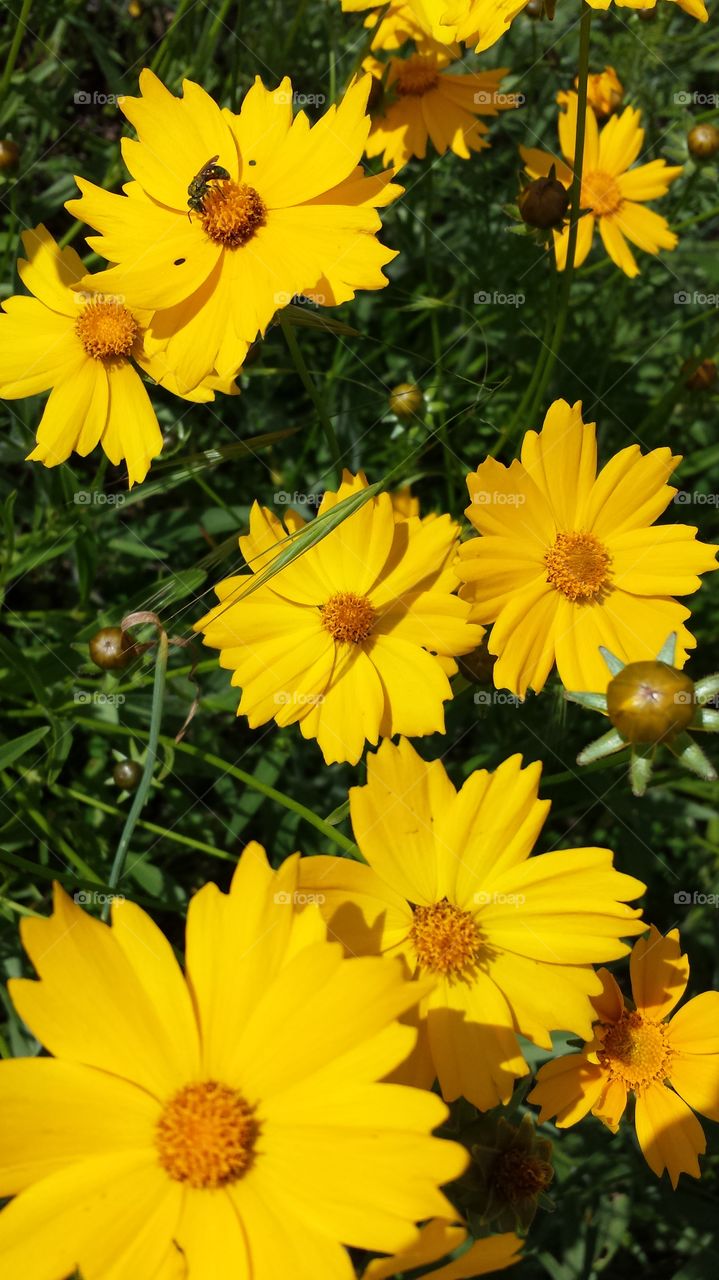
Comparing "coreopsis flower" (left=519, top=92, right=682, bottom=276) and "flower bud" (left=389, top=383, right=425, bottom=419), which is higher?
"coreopsis flower" (left=519, top=92, right=682, bottom=276)

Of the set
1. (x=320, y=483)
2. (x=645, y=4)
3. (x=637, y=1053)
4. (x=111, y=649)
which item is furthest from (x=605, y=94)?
(x=637, y=1053)

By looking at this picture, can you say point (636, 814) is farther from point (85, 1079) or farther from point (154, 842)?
point (85, 1079)

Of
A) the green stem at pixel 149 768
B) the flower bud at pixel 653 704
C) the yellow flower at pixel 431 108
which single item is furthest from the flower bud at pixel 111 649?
the yellow flower at pixel 431 108

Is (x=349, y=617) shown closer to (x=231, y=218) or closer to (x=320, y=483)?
(x=231, y=218)

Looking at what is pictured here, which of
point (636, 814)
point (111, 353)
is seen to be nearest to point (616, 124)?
point (111, 353)

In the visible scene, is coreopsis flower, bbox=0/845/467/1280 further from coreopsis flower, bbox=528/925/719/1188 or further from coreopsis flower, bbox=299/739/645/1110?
coreopsis flower, bbox=528/925/719/1188

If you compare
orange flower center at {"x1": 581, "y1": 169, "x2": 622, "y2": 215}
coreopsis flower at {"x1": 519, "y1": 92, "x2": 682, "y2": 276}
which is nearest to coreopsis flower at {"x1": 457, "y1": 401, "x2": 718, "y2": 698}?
coreopsis flower at {"x1": 519, "y1": 92, "x2": 682, "y2": 276}

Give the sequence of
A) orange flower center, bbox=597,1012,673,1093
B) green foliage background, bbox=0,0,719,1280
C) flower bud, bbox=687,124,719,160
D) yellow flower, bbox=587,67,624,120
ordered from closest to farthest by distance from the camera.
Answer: orange flower center, bbox=597,1012,673,1093 → green foliage background, bbox=0,0,719,1280 → flower bud, bbox=687,124,719,160 → yellow flower, bbox=587,67,624,120

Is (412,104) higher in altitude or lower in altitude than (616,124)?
lower
